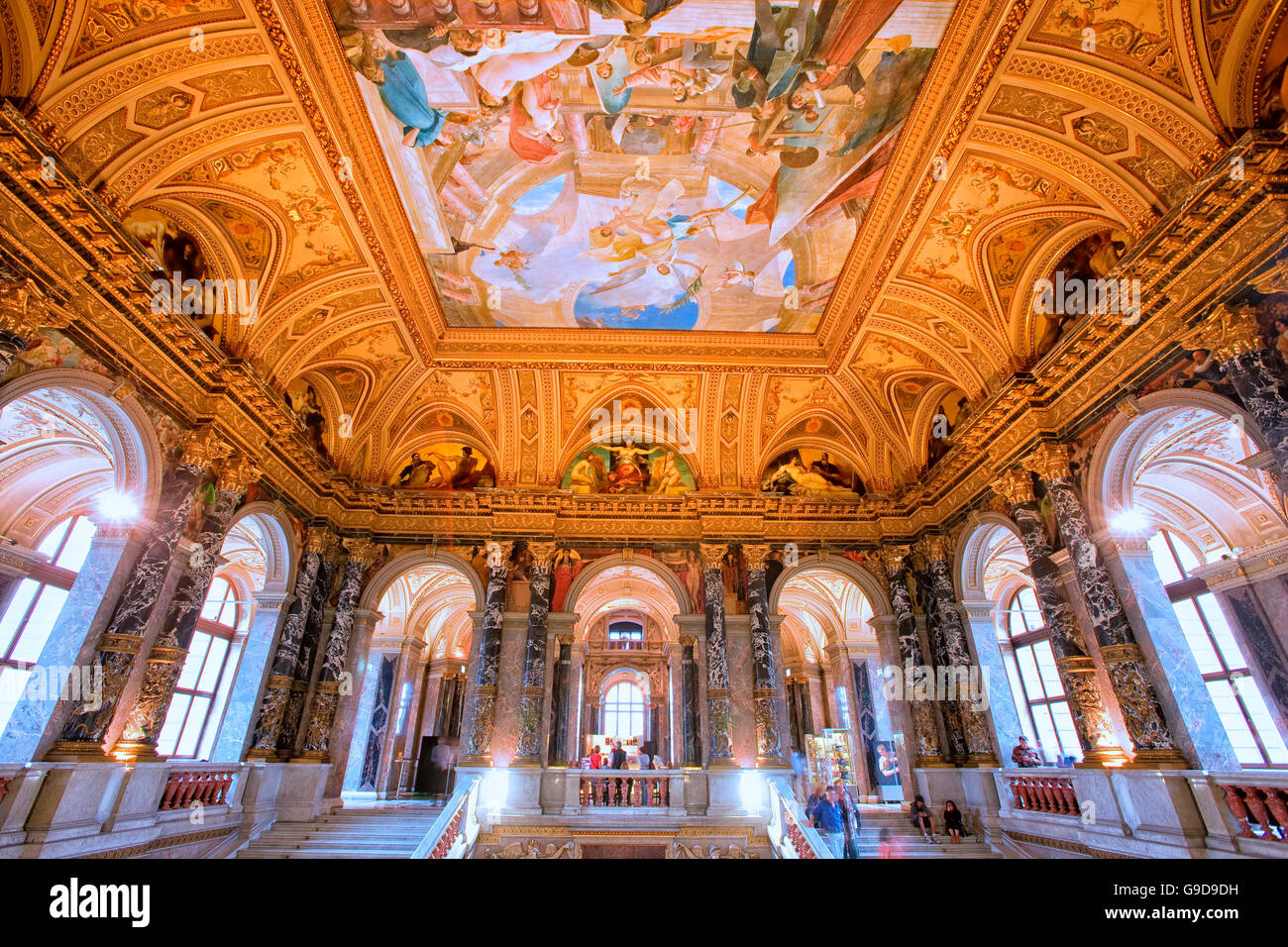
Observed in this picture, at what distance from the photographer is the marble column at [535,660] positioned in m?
13.2

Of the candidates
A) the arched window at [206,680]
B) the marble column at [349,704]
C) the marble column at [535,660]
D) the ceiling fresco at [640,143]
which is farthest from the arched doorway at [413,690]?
the ceiling fresco at [640,143]

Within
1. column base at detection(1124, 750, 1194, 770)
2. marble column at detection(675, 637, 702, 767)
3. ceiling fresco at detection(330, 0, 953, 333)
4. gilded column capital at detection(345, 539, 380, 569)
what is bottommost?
column base at detection(1124, 750, 1194, 770)

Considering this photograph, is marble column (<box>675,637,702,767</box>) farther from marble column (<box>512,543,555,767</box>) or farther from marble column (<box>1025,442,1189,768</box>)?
marble column (<box>1025,442,1189,768</box>)

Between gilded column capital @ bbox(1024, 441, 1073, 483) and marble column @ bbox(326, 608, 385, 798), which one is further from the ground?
gilded column capital @ bbox(1024, 441, 1073, 483)

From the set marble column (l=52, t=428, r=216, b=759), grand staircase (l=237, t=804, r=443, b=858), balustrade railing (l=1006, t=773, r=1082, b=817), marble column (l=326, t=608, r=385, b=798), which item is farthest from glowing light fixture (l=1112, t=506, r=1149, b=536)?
marble column (l=326, t=608, r=385, b=798)

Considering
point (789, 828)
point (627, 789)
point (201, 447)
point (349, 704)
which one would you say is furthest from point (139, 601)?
point (789, 828)

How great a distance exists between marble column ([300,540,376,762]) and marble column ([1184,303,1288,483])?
53.8 ft

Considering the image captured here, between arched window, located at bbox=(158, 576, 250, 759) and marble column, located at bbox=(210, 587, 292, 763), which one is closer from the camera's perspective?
marble column, located at bbox=(210, 587, 292, 763)

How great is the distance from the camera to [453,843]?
10.2m

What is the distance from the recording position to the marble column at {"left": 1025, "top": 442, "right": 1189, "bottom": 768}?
8812 millimetres

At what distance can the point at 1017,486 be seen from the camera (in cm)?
1171

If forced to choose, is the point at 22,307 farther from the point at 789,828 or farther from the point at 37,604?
the point at 789,828
